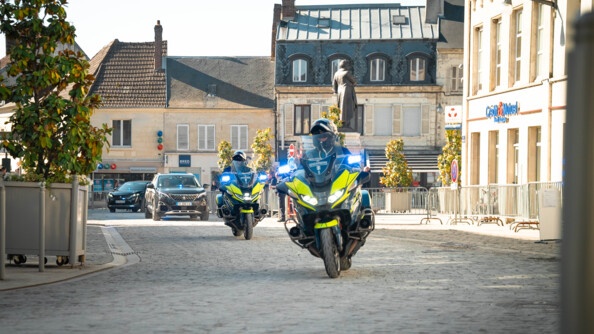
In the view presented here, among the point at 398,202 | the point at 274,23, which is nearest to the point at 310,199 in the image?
the point at 398,202

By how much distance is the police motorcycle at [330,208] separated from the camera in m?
13.0

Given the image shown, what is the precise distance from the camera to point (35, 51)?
1534cm

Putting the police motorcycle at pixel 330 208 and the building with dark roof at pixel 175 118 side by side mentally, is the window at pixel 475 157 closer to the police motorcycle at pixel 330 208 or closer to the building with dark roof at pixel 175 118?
the police motorcycle at pixel 330 208

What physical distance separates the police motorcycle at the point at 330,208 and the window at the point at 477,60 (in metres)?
30.7

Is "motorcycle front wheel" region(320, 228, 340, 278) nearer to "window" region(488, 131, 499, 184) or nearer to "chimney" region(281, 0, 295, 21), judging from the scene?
"window" region(488, 131, 499, 184)

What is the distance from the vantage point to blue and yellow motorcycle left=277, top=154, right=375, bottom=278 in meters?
13.0

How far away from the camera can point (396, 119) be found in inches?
2926

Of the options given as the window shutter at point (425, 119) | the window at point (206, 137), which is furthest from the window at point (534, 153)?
the window at point (206, 137)

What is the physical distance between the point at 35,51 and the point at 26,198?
6.86ft

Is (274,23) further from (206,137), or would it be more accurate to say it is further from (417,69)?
(417,69)

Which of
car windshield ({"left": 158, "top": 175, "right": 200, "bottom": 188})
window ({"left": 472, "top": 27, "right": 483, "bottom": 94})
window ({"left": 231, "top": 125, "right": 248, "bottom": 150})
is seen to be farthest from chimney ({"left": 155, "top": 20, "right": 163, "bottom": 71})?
car windshield ({"left": 158, "top": 175, "right": 200, "bottom": 188})

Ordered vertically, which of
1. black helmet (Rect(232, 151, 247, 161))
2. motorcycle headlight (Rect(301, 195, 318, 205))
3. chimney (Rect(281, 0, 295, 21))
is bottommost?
motorcycle headlight (Rect(301, 195, 318, 205))

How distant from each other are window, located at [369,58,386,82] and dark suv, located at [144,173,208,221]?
1421 inches

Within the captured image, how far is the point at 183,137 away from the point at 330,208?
A: 66079mm
